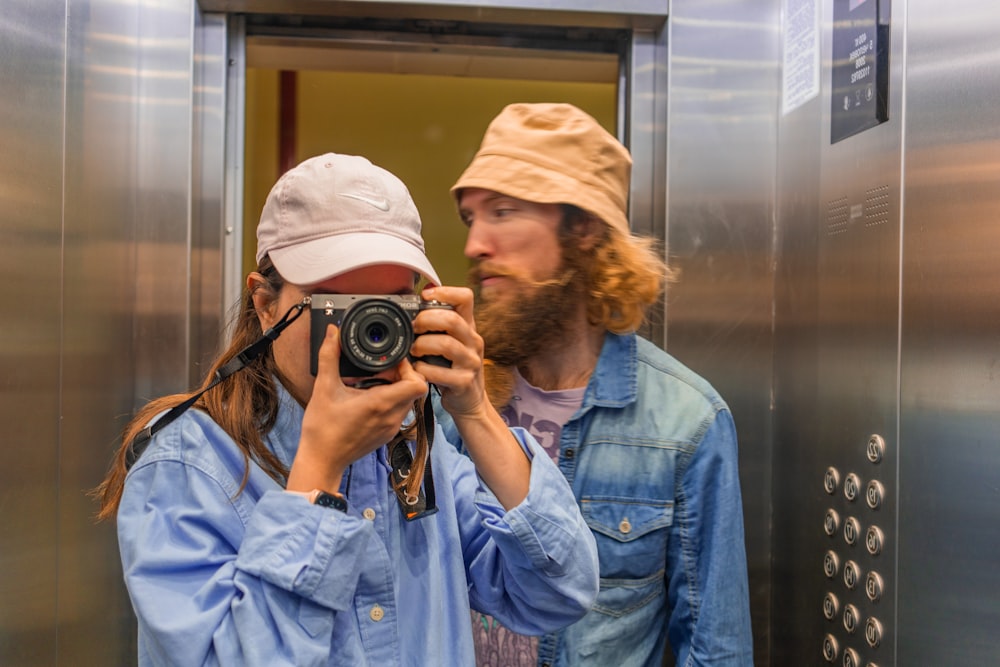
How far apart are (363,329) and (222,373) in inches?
6.1

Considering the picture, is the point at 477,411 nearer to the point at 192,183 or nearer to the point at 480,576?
the point at 480,576

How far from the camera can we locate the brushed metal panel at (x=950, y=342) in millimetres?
1113

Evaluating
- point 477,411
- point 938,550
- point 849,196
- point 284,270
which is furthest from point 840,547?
point 284,270

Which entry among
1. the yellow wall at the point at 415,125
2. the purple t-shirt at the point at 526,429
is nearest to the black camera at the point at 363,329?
the purple t-shirt at the point at 526,429

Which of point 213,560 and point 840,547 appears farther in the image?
point 840,547

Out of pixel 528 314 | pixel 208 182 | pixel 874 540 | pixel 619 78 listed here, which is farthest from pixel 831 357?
pixel 208 182

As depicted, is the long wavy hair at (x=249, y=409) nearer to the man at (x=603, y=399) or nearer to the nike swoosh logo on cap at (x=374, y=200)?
the nike swoosh logo on cap at (x=374, y=200)

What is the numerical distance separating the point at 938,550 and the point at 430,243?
1951 mm

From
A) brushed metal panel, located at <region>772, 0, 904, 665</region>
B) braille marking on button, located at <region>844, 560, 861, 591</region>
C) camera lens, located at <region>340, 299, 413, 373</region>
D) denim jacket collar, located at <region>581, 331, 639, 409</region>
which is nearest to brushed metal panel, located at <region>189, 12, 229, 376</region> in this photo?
denim jacket collar, located at <region>581, 331, 639, 409</region>

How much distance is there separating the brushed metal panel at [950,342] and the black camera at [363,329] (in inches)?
28.2

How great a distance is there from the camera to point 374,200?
0.95 meters

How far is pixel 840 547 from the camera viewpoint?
5.04ft

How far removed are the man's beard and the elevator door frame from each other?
337 mm

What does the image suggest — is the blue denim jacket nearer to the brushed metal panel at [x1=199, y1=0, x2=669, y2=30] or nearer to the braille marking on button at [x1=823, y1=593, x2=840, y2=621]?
the braille marking on button at [x1=823, y1=593, x2=840, y2=621]
